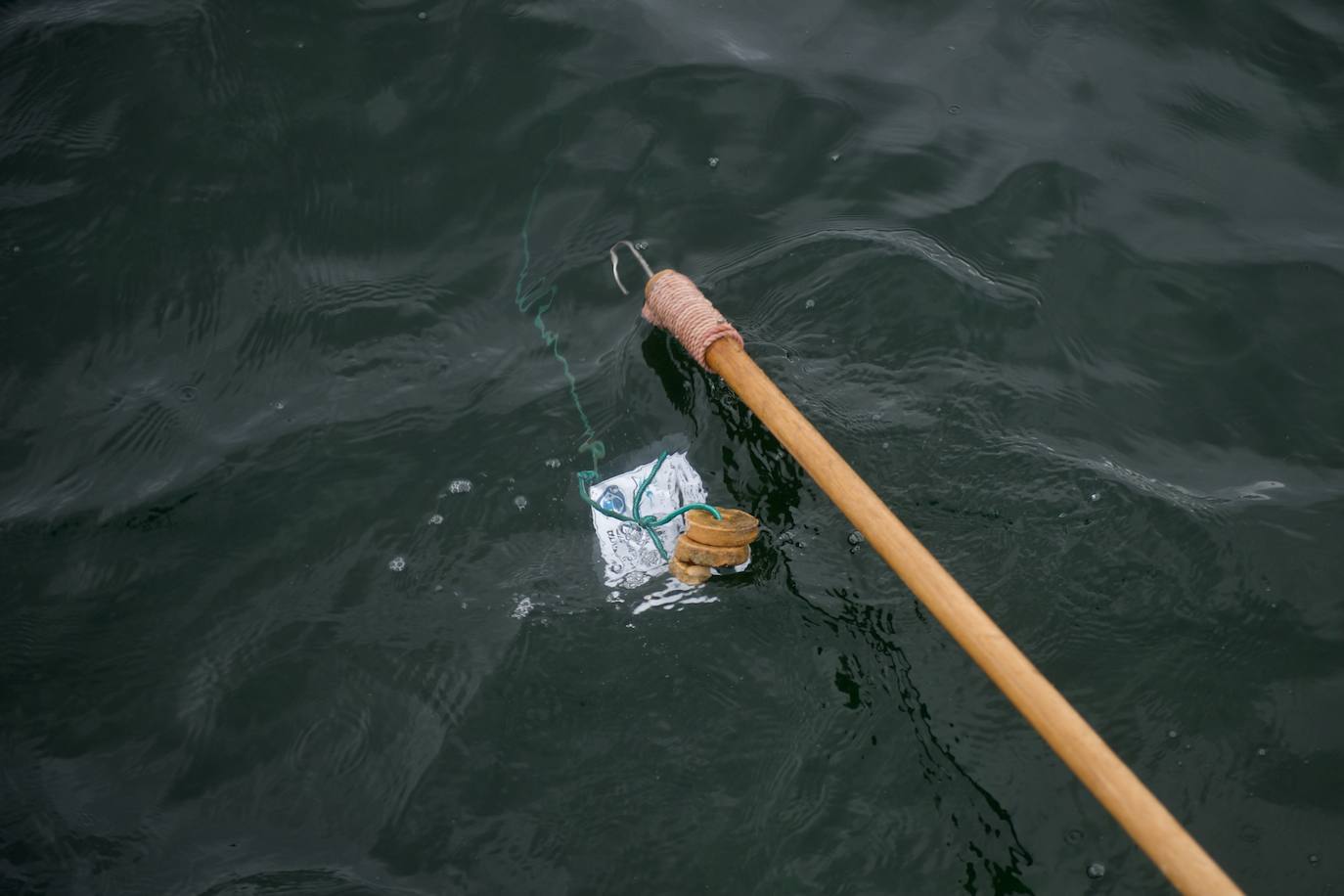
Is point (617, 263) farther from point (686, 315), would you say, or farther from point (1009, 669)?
point (1009, 669)

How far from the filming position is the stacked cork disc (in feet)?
9.70

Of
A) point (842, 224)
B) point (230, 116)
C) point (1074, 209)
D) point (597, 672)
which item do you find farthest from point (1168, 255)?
point (230, 116)

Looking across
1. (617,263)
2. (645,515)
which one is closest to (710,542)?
(645,515)

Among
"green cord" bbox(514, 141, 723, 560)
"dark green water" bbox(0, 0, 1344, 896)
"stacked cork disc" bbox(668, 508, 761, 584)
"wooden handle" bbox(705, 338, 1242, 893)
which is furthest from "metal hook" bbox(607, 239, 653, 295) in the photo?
"stacked cork disc" bbox(668, 508, 761, 584)

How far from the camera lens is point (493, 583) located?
327cm

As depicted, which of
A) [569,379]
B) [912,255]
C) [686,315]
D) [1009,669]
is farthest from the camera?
[912,255]

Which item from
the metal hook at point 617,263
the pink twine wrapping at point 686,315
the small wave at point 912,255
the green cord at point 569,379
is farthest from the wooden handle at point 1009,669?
the small wave at point 912,255

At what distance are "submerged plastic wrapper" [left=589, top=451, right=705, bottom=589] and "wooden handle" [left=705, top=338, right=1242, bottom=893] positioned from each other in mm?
435

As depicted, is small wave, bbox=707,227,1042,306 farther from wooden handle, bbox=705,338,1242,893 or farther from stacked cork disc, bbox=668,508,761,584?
stacked cork disc, bbox=668,508,761,584

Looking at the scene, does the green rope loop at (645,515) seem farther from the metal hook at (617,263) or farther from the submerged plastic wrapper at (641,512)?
the metal hook at (617,263)

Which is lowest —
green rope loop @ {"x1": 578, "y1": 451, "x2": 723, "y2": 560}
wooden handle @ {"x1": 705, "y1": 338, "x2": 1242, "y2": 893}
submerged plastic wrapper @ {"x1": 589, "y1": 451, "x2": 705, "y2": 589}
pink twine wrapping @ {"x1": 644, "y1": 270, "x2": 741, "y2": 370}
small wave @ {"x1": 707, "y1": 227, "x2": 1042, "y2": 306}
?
submerged plastic wrapper @ {"x1": 589, "y1": 451, "x2": 705, "y2": 589}

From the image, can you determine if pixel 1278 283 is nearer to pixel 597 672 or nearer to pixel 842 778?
pixel 842 778

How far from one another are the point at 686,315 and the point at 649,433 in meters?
0.48

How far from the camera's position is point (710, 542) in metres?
2.96
